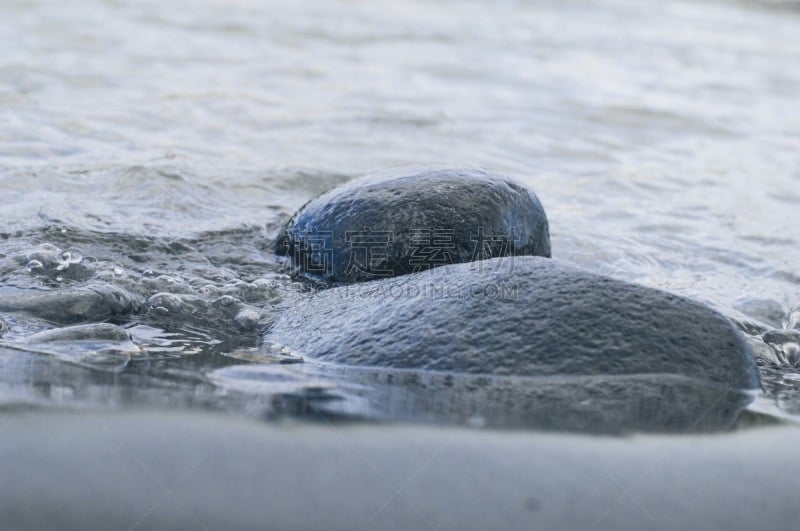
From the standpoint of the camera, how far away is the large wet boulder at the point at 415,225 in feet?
13.7

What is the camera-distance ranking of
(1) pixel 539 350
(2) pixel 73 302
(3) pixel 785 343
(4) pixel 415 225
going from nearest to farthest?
(1) pixel 539 350
(2) pixel 73 302
(3) pixel 785 343
(4) pixel 415 225

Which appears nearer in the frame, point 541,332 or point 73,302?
point 541,332

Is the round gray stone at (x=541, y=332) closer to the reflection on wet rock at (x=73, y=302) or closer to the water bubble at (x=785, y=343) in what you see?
the water bubble at (x=785, y=343)

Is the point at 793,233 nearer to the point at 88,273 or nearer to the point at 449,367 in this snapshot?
the point at 449,367

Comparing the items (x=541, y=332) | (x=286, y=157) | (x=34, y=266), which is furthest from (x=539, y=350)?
(x=286, y=157)

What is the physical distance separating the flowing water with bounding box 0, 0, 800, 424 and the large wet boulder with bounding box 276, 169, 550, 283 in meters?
0.22

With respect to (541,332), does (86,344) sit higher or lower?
lower

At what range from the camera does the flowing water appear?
3.33 metres

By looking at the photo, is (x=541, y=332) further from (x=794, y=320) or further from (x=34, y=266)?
(x=34, y=266)

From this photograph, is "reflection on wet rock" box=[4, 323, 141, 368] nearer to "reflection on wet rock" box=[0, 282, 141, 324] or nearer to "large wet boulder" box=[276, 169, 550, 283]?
"reflection on wet rock" box=[0, 282, 141, 324]

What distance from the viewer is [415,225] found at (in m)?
4.16

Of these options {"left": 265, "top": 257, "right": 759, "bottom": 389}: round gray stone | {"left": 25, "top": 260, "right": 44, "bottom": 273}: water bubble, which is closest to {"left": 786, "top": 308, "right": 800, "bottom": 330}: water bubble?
{"left": 265, "top": 257, "right": 759, "bottom": 389}: round gray stone

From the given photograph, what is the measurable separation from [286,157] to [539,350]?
382 centimetres

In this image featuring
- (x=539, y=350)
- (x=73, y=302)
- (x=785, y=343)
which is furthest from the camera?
(x=785, y=343)
